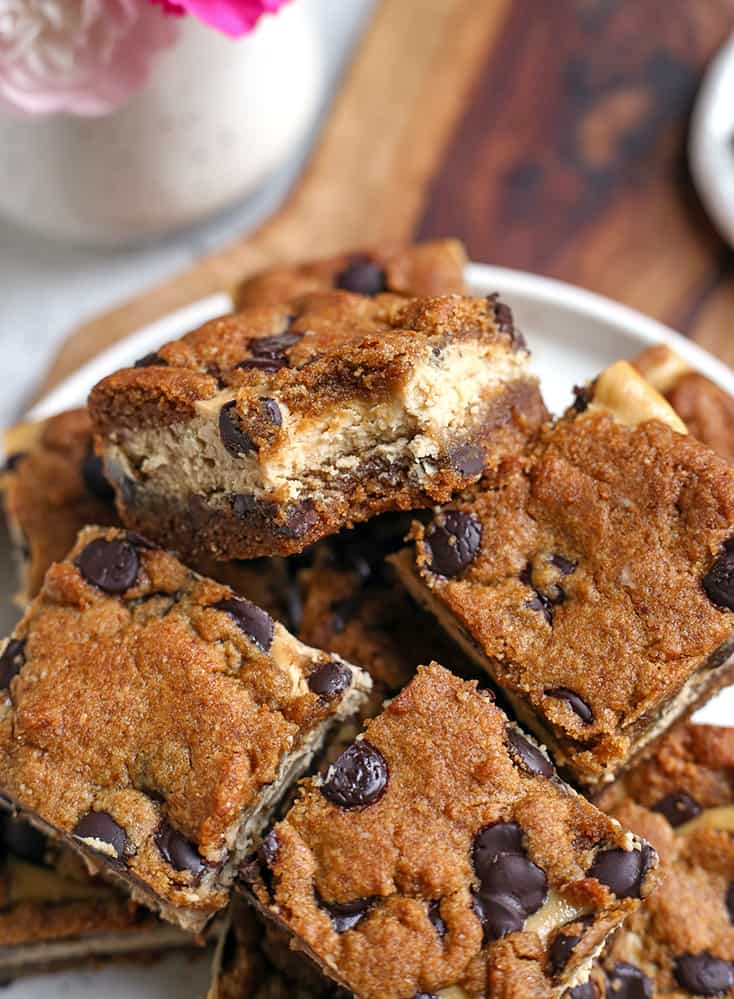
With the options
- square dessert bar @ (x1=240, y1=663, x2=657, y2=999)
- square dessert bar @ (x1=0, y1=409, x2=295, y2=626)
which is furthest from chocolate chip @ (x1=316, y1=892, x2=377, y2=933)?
square dessert bar @ (x1=0, y1=409, x2=295, y2=626)

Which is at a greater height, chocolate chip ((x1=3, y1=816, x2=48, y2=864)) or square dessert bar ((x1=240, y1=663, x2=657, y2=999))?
square dessert bar ((x1=240, y1=663, x2=657, y2=999))

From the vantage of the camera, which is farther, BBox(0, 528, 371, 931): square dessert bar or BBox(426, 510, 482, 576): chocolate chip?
BBox(426, 510, 482, 576): chocolate chip

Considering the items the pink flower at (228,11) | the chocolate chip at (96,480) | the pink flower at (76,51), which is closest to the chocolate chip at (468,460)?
the chocolate chip at (96,480)

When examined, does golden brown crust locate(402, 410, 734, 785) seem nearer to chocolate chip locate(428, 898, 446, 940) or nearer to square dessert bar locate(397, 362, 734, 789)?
square dessert bar locate(397, 362, 734, 789)

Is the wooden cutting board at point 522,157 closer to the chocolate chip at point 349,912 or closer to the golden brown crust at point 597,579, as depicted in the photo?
the golden brown crust at point 597,579

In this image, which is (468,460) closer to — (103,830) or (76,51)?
(103,830)

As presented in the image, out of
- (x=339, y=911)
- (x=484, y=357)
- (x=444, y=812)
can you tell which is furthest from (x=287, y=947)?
(x=484, y=357)


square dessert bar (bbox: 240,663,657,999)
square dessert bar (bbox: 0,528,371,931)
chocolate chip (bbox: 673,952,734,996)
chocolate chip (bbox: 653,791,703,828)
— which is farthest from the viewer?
chocolate chip (bbox: 653,791,703,828)
